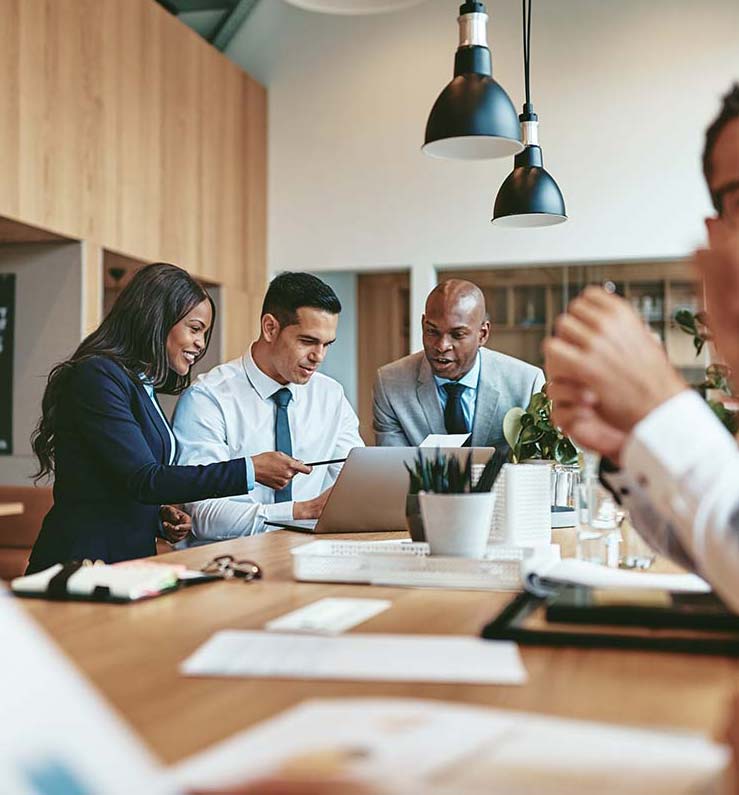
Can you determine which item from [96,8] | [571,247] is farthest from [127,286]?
[571,247]

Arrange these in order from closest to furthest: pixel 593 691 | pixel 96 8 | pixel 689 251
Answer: pixel 593 691 < pixel 689 251 < pixel 96 8

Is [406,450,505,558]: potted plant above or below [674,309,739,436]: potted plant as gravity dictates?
below

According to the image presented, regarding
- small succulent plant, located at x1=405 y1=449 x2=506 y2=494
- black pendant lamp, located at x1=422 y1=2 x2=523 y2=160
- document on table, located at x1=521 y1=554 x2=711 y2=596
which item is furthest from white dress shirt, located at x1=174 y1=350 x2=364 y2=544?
document on table, located at x1=521 y1=554 x2=711 y2=596

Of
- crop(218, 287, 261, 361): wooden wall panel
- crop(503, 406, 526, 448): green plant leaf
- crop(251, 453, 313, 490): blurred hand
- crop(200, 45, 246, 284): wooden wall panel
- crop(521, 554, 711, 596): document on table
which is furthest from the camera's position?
crop(218, 287, 261, 361): wooden wall panel

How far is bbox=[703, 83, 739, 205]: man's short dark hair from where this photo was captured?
1235 millimetres

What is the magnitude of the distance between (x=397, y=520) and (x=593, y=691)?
56.4 inches

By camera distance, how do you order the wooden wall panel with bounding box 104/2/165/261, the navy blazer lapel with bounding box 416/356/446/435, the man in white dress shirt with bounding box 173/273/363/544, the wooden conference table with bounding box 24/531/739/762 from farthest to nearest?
the wooden wall panel with bounding box 104/2/165/261, the navy blazer lapel with bounding box 416/356/446/435, the man in white dress shirt with bounding box 173/273/363/544, the wooden conference table with bounding box 24/531/739/762

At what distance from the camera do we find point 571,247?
6.40 metres

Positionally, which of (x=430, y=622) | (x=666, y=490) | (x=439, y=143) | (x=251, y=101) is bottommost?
(x=430, y=622)

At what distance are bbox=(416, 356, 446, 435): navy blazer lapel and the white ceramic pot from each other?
6.81 feet

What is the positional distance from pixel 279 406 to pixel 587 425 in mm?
2244

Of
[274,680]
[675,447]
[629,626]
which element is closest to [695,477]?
[675,447]

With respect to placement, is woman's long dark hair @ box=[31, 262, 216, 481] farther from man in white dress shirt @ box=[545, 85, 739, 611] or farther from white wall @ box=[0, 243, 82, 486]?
white wall @ box=[0, 243, 82, 486]

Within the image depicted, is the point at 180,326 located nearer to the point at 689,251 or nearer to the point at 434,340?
the point at 434,340
